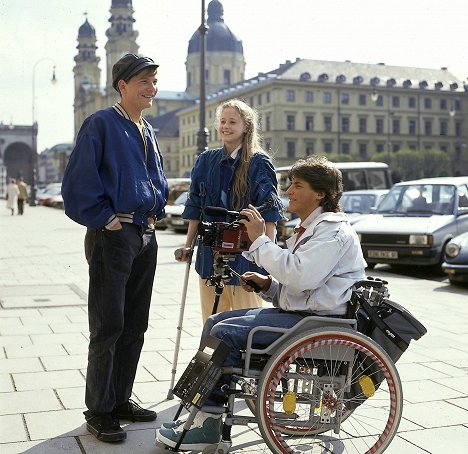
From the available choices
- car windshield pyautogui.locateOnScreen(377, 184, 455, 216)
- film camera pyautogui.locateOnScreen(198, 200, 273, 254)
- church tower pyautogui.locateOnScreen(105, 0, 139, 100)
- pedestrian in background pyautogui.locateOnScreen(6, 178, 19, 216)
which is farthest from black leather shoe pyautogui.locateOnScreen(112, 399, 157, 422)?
church tower pyautogui.locateOnScreen(105, 0, 139, 100)

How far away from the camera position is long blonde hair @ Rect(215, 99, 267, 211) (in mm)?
4758

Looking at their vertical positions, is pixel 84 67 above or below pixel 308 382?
above

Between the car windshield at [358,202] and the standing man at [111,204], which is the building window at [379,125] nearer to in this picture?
the car windshield at [358,202]

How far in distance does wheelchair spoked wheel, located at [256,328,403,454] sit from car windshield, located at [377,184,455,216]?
33.8 feet

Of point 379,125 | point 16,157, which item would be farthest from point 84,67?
point 379,125

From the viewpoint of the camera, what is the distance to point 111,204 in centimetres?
411

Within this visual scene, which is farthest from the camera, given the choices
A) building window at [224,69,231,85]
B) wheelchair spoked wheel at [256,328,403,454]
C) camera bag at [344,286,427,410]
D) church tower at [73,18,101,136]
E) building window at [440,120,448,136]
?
church tower at [73,18,101,136]

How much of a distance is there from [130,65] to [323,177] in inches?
50.3

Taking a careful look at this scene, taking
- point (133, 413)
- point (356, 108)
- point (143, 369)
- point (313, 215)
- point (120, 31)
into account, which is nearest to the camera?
point (313, 215)

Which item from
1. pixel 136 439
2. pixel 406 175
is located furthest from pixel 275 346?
pixel 406 175

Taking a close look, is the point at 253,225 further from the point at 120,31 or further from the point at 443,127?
the point at 120,31

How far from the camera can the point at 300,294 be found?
3.72 m

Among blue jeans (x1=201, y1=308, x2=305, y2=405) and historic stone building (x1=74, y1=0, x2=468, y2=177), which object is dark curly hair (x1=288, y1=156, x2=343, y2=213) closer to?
blue jeans (x1=201, y1=308, x2=305, y2=405)

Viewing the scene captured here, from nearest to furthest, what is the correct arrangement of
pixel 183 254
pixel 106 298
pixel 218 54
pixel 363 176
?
pixel 106 298 < pixel 183 254 < pixel 363 176 < pixel 218 54
